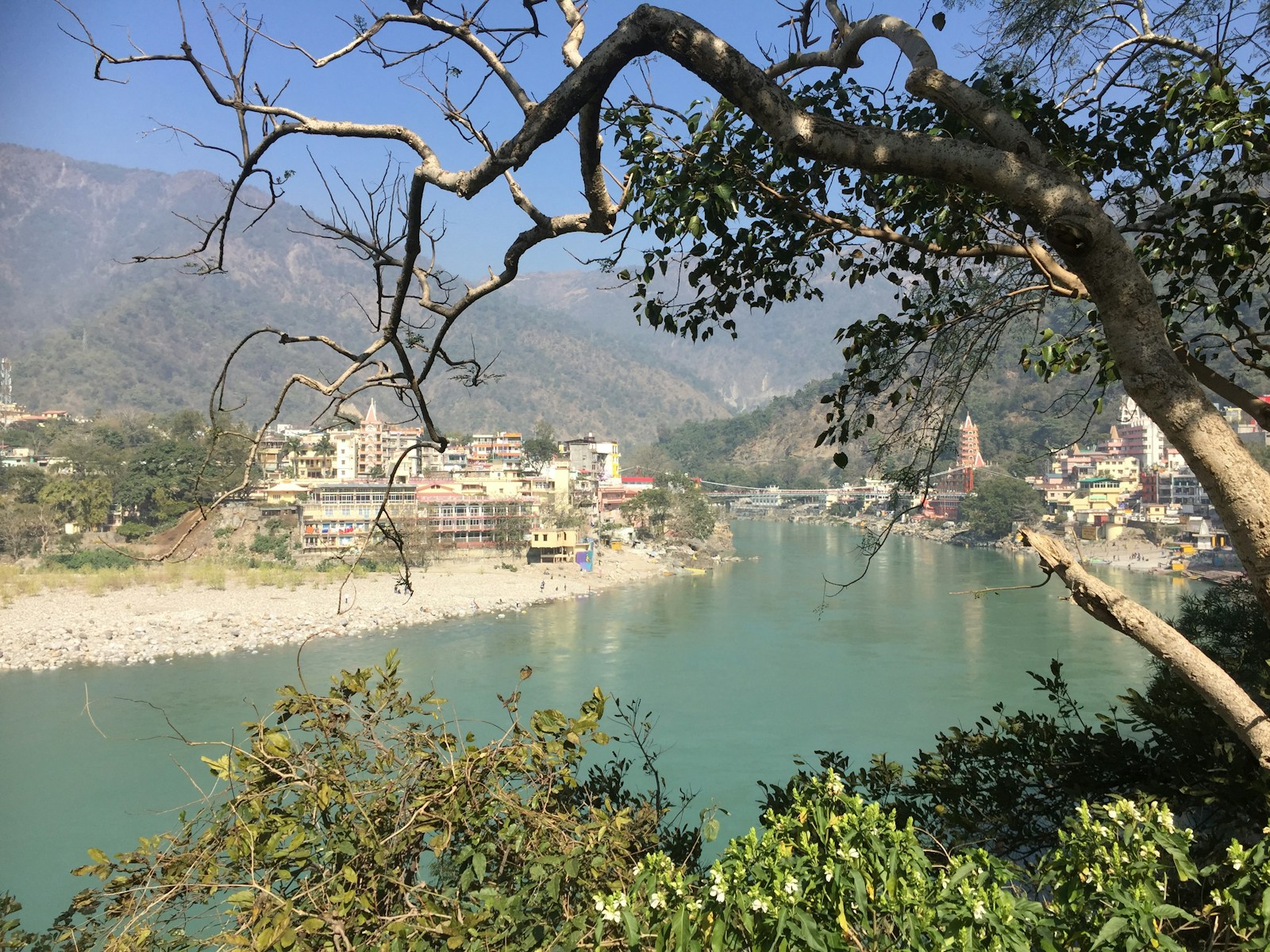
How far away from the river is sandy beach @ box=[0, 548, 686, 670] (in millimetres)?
693

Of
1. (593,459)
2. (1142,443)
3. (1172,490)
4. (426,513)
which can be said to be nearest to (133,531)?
(426,513)

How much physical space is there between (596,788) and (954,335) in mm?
1545

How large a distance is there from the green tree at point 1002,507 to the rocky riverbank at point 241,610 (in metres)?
10.5

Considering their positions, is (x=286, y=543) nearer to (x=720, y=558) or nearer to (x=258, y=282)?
(x=720, y=558)

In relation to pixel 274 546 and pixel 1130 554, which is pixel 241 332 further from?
pixel 1130 554

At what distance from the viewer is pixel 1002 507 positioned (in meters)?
24.2

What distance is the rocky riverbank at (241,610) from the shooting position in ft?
41.2

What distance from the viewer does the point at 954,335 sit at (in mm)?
2406

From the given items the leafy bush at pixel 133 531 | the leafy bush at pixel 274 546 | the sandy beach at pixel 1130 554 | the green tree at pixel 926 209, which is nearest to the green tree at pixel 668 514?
the sandy beach at pixel 1130 554

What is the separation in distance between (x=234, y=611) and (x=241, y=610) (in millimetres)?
116

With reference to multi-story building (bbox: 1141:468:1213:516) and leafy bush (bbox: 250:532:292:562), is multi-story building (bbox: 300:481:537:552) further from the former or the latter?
multi-story building (bbox: 1141:468:1213:516)

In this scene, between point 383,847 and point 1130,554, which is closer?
point 383,847

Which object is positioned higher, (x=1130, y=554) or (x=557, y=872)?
(x=557, y=872)

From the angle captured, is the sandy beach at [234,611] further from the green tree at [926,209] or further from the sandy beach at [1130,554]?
the sandy beach at [1130,554]
